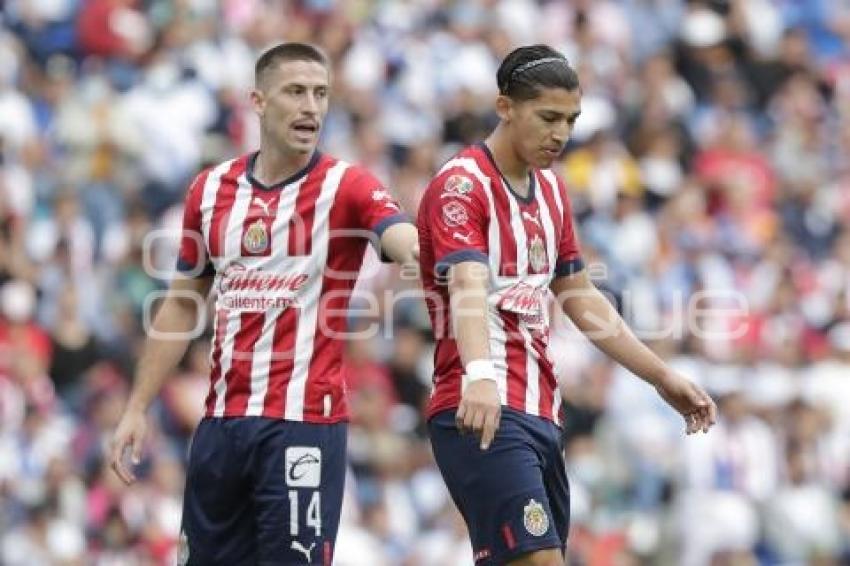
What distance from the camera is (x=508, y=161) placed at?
26.8ft

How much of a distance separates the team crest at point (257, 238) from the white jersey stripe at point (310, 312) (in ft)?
0.64

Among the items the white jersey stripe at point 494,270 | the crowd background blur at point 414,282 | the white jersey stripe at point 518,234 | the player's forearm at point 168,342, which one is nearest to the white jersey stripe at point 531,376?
the white jersey stripe at point 494,270

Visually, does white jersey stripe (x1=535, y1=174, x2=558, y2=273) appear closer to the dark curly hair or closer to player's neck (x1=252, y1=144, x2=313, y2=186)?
the dark curly hair

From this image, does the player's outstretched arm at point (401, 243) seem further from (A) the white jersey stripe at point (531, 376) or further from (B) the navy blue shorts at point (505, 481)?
(B) the navy blue shorts at point (505, 481)

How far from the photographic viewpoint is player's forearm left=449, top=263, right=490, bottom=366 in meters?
7.55

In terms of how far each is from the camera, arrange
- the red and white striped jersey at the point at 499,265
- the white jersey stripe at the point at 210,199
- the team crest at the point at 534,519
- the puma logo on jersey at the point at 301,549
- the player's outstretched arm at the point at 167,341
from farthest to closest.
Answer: the player's outstretched arm at the point at 167,341 < the white jersey stripe at the point at 210,199 < the puma logo on jersey at the point at 301,549 < the red and white striped jersey at the point at 499,265 < the team crest at the point at 534,519

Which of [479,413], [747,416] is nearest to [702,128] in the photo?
[747,416]

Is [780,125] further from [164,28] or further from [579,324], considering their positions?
[579,324]

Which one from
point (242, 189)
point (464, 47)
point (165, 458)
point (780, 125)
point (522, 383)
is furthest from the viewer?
point (780, 125)

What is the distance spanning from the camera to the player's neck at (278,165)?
8.66m

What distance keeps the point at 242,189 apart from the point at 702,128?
11.7 m

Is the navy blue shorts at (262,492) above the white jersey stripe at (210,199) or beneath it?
beneath

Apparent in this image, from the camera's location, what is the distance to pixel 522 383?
8.12 metres

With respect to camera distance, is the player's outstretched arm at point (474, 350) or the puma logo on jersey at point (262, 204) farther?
the puma logo on jersey at point (262, 204)
